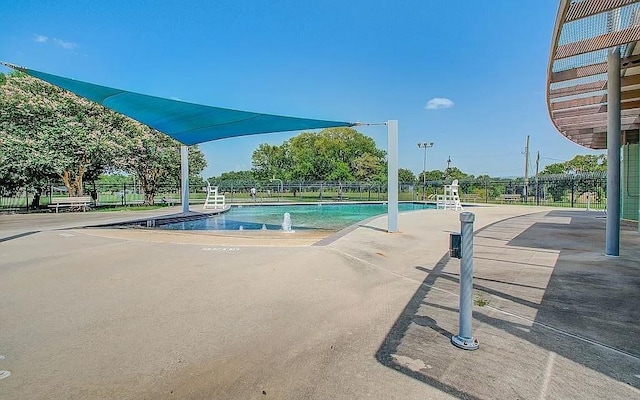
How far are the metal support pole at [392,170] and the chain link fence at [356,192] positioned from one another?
1183 cm

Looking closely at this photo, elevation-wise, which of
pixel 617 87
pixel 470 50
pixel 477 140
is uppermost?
pixel 470 50

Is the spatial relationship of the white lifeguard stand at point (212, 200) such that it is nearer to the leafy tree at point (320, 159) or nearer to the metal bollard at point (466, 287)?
the metal bollard at point (466, 287)

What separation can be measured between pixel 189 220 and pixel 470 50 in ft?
47.5

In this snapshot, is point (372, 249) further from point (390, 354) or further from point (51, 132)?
point (51, 132)

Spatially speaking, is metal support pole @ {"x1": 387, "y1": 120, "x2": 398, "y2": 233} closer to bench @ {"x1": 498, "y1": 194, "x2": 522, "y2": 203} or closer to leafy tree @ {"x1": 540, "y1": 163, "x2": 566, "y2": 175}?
bench @ {"x1": 498, "y1": 194, "x2": 522, "y2": 203}

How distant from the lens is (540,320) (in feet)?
8.25

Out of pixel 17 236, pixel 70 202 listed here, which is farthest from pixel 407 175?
pixel 17 236

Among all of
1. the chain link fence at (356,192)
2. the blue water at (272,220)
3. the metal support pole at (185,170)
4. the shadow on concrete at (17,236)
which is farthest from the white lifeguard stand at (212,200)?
the shadow on concrete at (17,236)

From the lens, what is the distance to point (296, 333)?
2342 millimetres

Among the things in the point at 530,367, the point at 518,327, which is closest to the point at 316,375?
the point at 530,367

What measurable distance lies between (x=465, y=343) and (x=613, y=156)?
4623mm

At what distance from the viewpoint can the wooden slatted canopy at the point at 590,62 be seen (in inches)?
158

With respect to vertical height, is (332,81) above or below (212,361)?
above

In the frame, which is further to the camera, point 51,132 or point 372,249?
point 51,132
